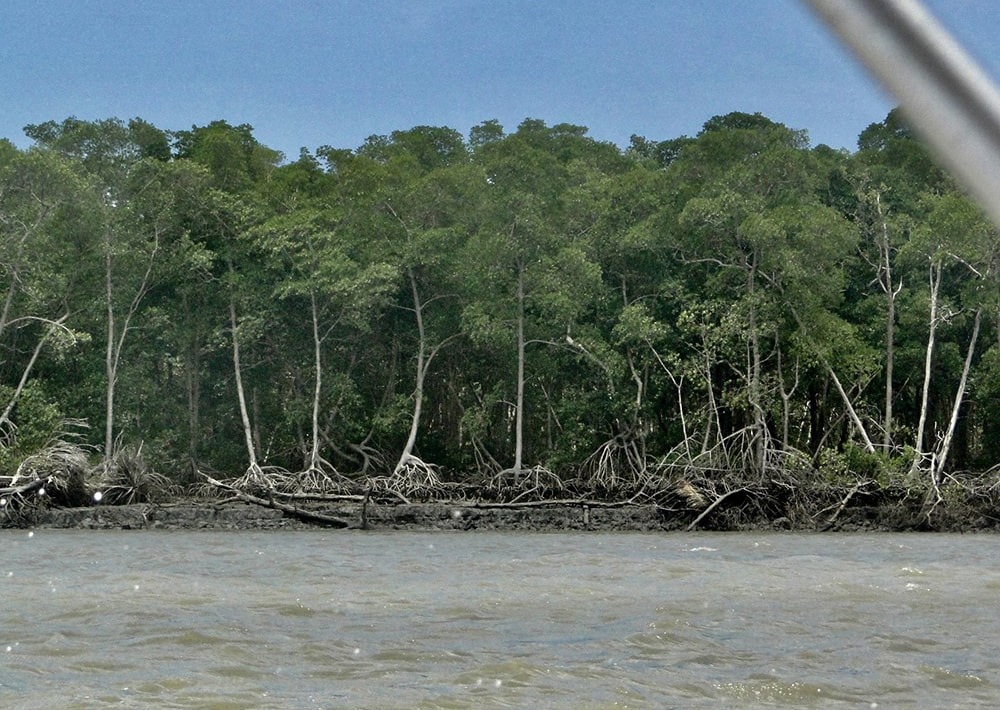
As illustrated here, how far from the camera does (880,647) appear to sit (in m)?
9.25

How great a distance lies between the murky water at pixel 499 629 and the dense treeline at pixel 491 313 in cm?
923

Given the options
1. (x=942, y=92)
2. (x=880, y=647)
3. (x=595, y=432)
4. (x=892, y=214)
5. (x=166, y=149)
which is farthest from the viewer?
(x=166, y=149)

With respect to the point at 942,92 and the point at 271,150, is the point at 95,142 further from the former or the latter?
the point at 942,92

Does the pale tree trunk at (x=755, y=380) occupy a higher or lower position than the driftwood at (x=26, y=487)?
higher

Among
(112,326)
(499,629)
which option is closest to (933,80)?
(499,629)

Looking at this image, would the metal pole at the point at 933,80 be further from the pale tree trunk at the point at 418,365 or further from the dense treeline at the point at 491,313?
the pale tree trunk at the point at 418,365

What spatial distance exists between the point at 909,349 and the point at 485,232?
919cm

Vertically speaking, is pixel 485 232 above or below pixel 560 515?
above

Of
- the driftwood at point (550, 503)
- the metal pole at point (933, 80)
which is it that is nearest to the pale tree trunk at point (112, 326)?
the driftwood at point (550, 503)

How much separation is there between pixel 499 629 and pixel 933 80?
32.3 ft

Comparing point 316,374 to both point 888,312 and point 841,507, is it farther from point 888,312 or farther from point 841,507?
point 841,507

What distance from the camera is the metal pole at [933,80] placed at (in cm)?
43

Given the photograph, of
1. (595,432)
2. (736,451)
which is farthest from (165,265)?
(736,451)

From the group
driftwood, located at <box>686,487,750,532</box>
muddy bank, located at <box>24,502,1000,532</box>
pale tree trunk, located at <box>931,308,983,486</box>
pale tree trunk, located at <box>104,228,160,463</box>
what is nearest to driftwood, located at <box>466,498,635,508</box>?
muddy bank, located at <box>24,502,1000,532</box>
